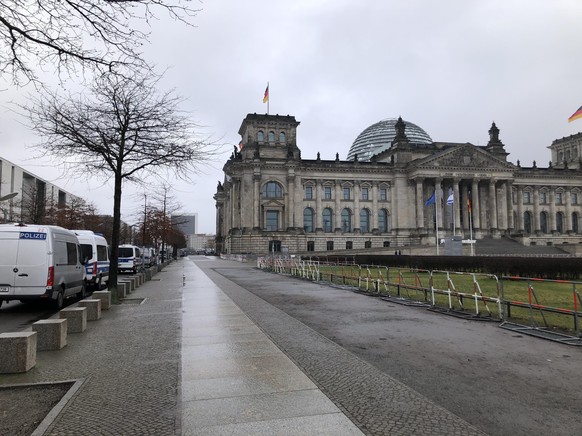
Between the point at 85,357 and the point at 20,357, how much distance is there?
1244 mm

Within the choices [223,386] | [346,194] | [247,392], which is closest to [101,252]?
[223,386]

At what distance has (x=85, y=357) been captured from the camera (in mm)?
7957

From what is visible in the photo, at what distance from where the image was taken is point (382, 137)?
105 meters

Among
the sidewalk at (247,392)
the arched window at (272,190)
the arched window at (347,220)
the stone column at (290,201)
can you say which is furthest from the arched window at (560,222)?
the sidewalk at (247,392)

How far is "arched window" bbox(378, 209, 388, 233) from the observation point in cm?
8462

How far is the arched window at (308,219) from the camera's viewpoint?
82125 mm

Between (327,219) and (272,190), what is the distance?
12310mm

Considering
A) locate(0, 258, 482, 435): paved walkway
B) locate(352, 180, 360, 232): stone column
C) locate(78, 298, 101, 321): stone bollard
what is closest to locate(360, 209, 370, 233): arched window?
locate(352, 180, 360, 232): stone column

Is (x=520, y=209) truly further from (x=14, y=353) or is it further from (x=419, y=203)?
(x=14, y=353)

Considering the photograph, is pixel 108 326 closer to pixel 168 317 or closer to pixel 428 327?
pixel 168 317

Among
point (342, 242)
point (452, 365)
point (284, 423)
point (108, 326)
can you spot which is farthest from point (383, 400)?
point (342, 242)

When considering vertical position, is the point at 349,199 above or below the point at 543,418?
above

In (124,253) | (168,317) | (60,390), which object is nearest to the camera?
(60,390)

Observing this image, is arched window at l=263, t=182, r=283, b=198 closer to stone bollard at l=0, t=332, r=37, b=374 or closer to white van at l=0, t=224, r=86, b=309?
white van at l=0, t=224, r=86, b=309
